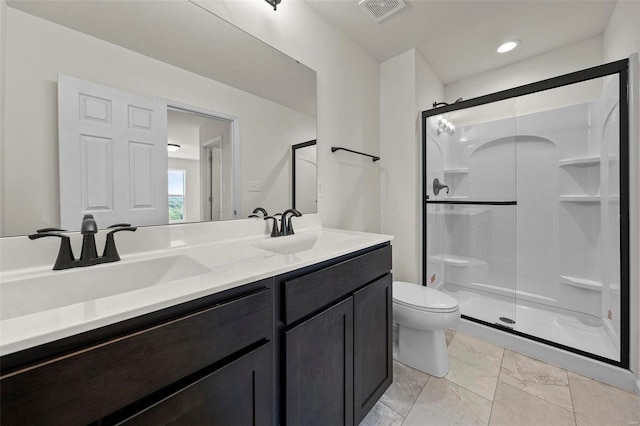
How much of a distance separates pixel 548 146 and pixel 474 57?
1.06 metres

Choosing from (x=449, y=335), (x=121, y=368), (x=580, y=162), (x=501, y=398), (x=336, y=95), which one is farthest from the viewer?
(x=580, y=162)

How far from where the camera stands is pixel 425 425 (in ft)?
3.88

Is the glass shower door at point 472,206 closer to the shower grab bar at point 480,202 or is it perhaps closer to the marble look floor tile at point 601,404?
the shower grab bar at point 480,202

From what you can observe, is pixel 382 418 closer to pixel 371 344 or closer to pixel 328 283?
pixel 371 344

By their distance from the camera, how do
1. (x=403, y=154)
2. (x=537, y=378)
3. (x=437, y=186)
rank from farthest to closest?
(x=437, y=186), (x=403, y=154), (x=537, y=378)

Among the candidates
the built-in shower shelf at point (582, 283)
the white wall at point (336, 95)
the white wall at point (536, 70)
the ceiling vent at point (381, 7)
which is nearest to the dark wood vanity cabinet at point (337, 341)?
the white wall at point (336, 95)

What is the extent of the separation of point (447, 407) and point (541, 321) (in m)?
1.31

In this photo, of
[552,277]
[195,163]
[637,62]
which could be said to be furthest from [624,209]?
[195,163]

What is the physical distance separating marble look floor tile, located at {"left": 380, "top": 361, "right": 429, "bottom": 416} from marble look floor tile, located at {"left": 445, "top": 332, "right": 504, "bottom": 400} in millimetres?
189

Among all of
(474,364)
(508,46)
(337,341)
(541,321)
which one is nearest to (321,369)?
(337,341)

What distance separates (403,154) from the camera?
7.22ft

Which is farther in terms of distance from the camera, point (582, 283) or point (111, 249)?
point (582, 283)

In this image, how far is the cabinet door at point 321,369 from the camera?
79cm

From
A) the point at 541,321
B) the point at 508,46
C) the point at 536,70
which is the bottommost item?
the point at 541,321
